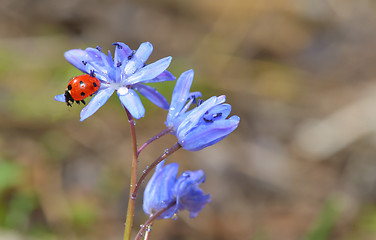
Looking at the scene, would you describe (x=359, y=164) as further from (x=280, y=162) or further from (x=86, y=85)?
(x=86, y=85)

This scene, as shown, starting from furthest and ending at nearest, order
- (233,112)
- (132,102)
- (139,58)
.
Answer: (233,112) → (139,58) → (132,102)

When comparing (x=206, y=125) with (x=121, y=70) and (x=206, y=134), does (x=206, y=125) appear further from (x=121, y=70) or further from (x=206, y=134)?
(x=121, y=70)

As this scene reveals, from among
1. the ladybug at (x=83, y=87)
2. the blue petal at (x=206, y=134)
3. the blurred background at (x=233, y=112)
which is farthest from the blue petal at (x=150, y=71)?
the blurred background at (x=233, y=112)

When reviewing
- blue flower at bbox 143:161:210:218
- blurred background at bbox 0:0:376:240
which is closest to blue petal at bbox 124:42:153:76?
blue flower at bbox 143:161:210:218

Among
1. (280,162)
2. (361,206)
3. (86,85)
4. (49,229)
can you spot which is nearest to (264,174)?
(280,162)

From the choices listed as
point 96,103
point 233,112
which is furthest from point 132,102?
point 233,112

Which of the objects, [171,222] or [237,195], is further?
[237,195]

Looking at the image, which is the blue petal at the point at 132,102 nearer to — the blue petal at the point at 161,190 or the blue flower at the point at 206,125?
the blue flower at the point at 206,125
